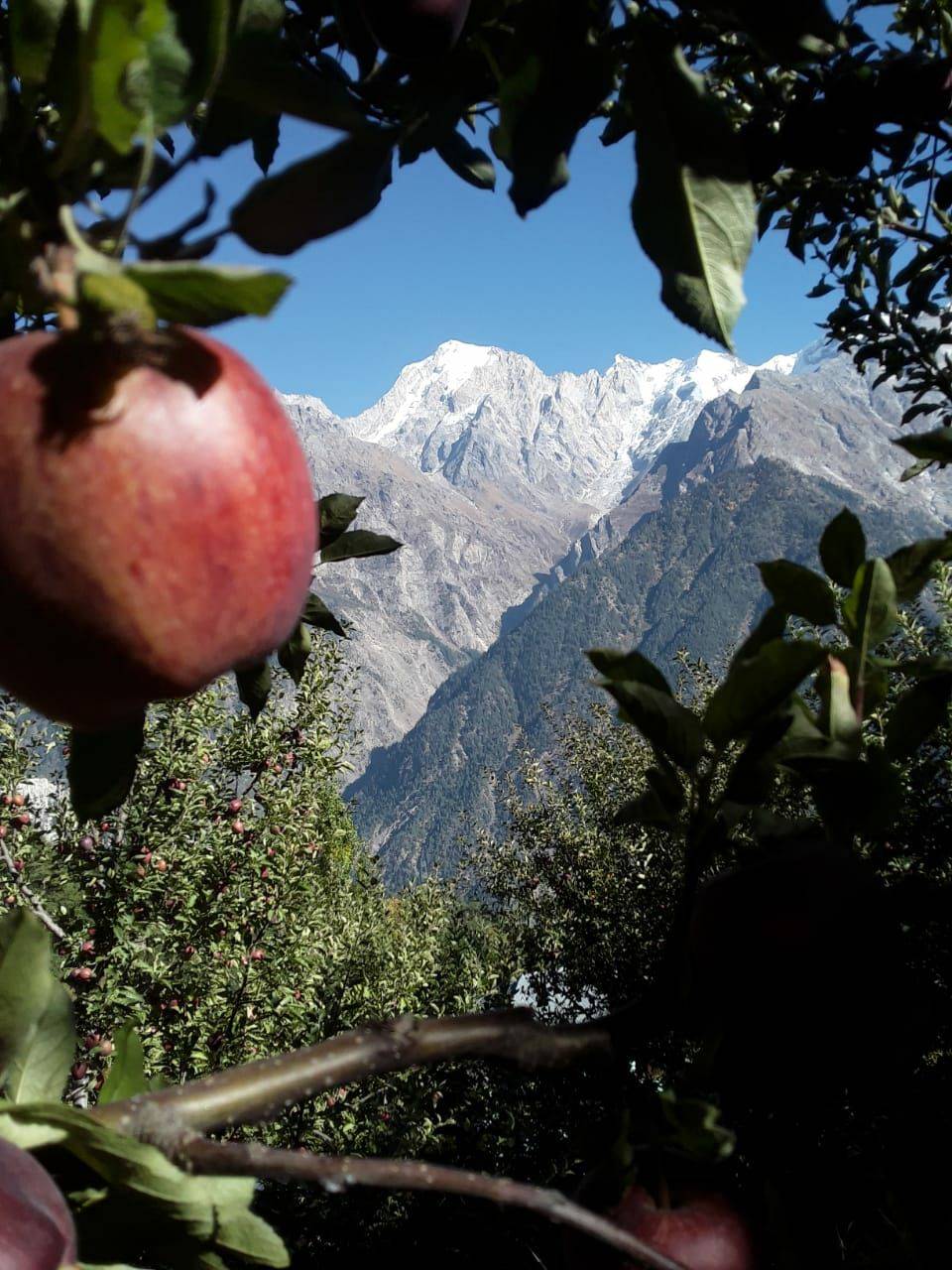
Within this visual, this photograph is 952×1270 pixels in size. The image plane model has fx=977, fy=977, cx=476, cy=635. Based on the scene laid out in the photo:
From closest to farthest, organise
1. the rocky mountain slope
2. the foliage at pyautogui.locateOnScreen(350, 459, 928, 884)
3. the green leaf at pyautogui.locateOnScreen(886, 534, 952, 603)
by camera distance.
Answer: the green leaf at pyautogui.locateOnScreen(886, 534, 952, 603) → the rocky mountain slope → the foliage at pyautogui.locateOnScreen(350, 459, 928, 884)

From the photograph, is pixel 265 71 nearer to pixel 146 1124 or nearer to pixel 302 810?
pixel 146 1124

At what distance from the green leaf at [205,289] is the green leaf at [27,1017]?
519 mm

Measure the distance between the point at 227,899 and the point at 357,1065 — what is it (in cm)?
705

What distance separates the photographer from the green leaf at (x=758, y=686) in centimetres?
82

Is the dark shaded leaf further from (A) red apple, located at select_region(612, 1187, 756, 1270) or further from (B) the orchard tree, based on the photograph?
(A) red apple, located at select_region(612, 1187, 756, 1270)

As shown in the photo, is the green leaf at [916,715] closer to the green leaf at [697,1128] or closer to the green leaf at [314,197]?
the green leaf at [697,1128]

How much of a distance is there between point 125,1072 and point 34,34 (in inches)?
33.7

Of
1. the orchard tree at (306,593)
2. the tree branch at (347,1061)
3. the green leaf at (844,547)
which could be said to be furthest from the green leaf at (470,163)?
the tree branch at (347,1061)

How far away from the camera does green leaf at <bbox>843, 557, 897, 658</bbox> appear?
37.7 inches

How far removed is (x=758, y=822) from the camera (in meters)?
0.98

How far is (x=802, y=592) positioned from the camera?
1034 mm

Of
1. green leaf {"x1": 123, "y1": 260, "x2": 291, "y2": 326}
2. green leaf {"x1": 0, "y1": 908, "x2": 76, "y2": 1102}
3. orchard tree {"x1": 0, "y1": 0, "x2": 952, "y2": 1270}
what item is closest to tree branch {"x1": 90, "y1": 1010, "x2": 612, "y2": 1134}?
orchard tree {"x1": 0, "y1": 0, "x2": 952, "y2": 1270}

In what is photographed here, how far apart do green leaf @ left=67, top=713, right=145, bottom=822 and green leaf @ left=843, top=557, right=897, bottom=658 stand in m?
0.72

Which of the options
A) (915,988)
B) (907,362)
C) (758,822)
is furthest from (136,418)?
(907,362)
